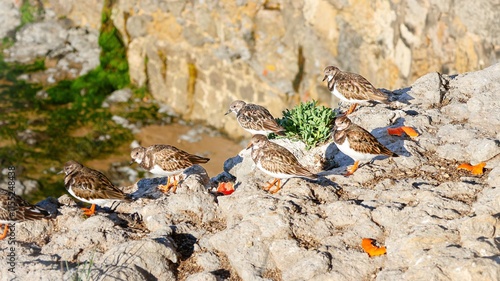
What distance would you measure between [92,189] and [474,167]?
6.05 meters

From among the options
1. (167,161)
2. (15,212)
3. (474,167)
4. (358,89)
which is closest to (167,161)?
(167,161)

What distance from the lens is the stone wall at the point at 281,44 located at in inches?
773

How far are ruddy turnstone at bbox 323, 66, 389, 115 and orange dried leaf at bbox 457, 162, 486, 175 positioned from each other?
238cm

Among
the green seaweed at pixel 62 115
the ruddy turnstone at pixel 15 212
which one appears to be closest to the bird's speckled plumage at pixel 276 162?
the ruddy turnstone at pixel 15 212

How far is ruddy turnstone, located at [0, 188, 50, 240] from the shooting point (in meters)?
10.5

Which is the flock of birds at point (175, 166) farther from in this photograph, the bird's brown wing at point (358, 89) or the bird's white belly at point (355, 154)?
the bird's brown wing at point (358, 89)

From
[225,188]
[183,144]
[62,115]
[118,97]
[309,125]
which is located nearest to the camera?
[225,188]

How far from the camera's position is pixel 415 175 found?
36.4ft

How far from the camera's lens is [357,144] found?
10.9 m

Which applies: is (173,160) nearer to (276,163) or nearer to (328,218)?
(276,163)

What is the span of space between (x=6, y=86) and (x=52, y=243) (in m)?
20.6

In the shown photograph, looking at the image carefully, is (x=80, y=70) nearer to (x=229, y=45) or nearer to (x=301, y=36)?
(x=229, y=45)

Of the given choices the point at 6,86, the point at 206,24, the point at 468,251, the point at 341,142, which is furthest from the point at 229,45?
the point at 468,251

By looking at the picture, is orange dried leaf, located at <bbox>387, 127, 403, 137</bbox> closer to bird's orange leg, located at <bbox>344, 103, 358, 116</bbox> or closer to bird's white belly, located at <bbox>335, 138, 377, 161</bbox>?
bird's white belly, located at <bbox>335, 138, 377, 161</bbox>
